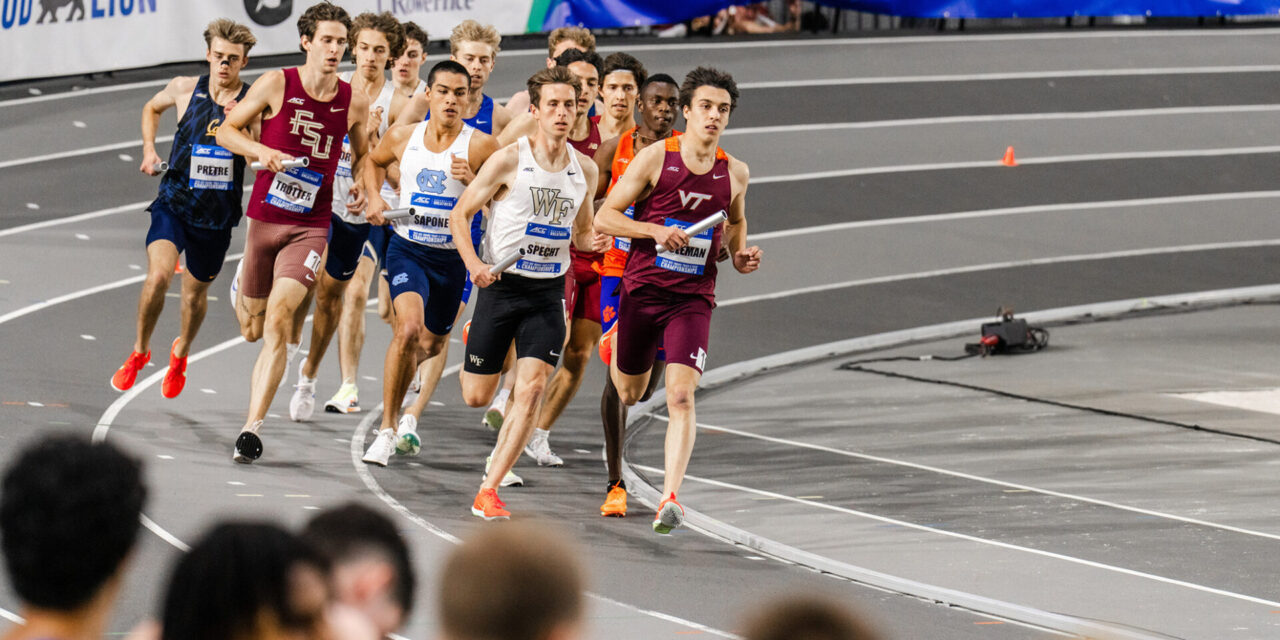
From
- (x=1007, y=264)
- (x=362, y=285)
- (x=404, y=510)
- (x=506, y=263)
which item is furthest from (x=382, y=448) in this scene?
(x=1007, y=264)

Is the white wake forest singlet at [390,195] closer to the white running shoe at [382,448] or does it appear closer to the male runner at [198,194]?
the male runner at [198,194]

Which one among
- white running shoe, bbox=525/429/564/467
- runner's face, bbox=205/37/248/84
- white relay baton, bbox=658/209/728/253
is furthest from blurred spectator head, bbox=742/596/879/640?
runner's face, bbox=205/37/248/84

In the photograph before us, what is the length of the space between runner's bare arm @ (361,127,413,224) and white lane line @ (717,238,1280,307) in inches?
212

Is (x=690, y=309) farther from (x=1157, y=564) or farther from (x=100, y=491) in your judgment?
A: (x=100, y=491)

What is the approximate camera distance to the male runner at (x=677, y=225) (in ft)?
25.9

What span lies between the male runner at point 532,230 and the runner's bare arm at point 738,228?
2.41 ft

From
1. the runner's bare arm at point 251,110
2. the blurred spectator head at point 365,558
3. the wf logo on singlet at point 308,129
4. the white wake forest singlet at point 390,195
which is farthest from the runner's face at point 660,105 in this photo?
the blurred spectator head at point 365,558

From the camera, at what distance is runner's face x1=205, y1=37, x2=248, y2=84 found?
9062 mm

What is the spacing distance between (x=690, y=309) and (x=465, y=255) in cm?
109

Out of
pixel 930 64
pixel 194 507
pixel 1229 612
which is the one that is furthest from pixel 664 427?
pixel 930 64

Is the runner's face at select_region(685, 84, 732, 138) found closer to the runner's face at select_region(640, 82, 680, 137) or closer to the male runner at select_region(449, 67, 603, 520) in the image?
the male runner at select_region(449, 67, 603, 520)

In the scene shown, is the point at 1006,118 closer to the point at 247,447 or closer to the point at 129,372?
the point at 129,372

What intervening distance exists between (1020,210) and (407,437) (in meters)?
9.94

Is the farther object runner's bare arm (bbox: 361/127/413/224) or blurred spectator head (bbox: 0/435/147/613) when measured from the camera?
runner's bare arm (bbox: 361/127/413/224)
